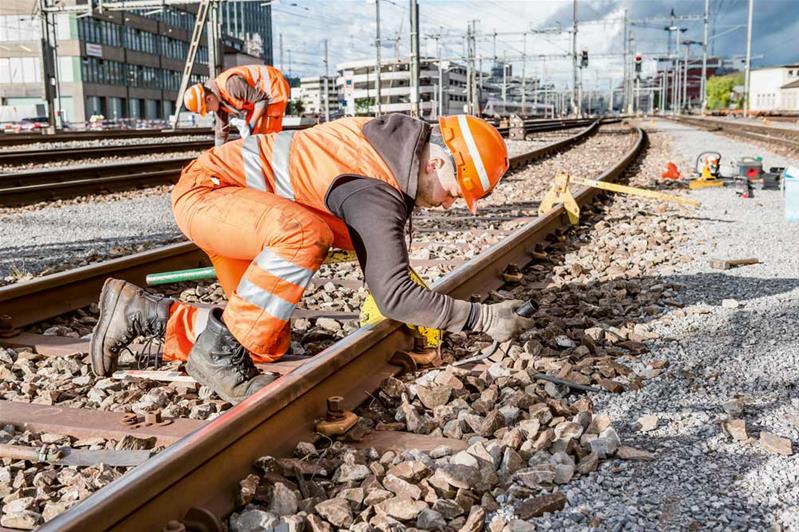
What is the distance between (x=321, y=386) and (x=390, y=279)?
19.9 inches

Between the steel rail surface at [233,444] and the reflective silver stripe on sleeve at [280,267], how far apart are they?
0.34 metres

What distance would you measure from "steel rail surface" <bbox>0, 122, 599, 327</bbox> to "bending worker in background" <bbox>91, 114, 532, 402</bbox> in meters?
0.93

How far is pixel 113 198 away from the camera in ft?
34.7

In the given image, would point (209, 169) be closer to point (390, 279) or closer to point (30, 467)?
point (390, 279)

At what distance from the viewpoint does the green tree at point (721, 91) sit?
483ft

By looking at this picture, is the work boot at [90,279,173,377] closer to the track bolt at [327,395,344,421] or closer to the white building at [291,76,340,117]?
the track bolt at [327,395,344,421]

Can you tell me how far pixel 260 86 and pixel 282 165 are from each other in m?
4.56

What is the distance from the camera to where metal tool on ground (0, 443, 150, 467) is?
267cm

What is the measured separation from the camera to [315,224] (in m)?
3.42

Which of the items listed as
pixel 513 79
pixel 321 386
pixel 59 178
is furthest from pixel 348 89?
pixel 513 79

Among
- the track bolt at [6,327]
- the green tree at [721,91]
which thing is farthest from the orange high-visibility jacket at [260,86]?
the green tree at [721,91]

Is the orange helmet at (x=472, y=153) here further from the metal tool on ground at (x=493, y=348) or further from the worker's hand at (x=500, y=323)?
the metal tool on ground at (x=493, y=348)

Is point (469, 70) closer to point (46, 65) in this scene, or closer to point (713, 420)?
point (46, 65)

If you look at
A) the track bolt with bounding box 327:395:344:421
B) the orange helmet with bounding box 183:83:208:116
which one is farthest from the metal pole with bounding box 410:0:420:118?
the track bolt with bounding box 327:395:344:421
